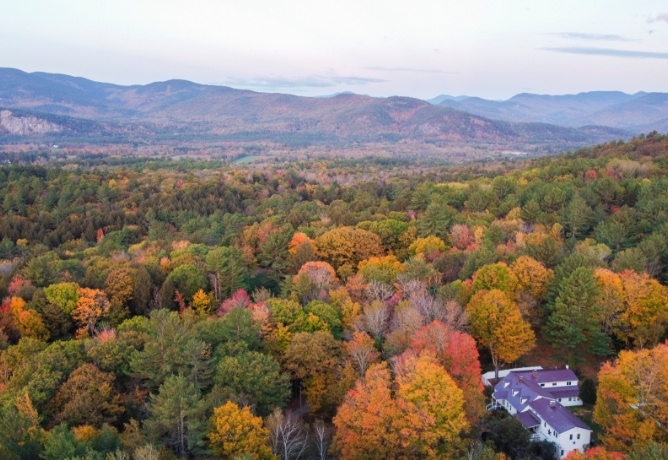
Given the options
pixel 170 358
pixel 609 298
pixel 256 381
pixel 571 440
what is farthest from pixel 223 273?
pixel 571 440

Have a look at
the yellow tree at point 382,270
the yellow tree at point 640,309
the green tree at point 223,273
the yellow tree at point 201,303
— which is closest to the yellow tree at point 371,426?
the yellow tree at point 382,270

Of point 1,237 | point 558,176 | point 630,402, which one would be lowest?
point 1,237

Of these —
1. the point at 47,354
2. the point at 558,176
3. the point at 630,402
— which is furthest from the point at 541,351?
the point at 558,176

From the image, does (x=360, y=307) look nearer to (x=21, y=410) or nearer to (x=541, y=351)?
(x=541, y=351)

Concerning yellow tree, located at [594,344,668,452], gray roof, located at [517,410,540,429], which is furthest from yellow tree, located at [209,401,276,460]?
yellow tree, located at [594,344,668,452]

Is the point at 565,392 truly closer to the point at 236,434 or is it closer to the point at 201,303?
the point at 236,434
